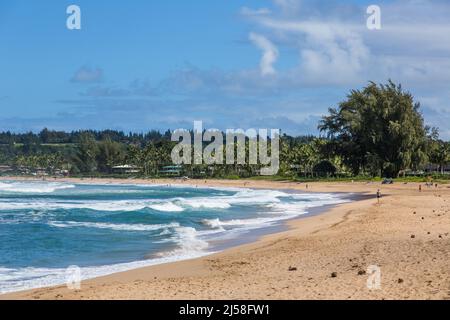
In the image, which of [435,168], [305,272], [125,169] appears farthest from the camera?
[125,169]

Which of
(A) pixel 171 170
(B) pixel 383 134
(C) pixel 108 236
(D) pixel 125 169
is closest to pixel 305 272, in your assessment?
(C) pixel 108 236

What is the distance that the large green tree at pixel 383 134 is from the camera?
80375mm

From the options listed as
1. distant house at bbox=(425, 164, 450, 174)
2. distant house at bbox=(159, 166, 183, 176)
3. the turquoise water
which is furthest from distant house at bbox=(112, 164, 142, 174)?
the turquoise water

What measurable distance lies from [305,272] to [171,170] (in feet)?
427

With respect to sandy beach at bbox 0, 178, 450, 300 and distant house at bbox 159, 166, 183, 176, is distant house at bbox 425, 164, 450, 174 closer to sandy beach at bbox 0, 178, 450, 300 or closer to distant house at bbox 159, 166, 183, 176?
distant house at bbox 159, 166, 183, 176

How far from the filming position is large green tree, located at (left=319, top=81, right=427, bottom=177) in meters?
80.4

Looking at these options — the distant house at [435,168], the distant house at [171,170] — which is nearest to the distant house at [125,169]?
the distant house at [171,170]

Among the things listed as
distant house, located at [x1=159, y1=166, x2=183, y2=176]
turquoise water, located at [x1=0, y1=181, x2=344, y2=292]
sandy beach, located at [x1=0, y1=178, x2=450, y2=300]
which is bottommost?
turquoise water, located at [x1=0, y1=181, x2=344, y2=292]

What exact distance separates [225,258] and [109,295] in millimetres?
6483

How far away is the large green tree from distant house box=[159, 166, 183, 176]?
56923 millimetres

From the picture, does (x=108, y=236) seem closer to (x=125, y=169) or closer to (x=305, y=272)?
(x=305, y=272)

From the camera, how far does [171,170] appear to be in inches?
5694

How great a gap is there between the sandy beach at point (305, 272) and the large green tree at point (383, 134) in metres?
58.0

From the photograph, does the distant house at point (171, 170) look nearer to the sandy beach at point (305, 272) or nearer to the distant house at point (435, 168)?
the distant house at point (435, 168)
